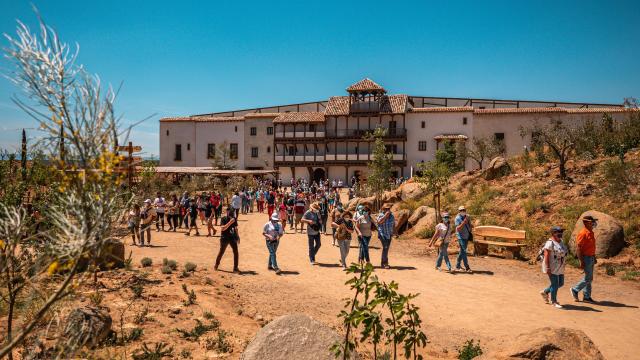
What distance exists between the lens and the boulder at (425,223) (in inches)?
672

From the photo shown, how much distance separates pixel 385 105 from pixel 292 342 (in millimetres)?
40883

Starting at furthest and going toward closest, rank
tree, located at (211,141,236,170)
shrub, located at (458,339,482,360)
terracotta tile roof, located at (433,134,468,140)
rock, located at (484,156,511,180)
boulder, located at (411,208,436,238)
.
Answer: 1. tree, located at (211,141,236,170)
2. terracotta tile roof, located at (433,134,468,140)
3. rock, located at (484,156,511,180)
4. boulder, located at (411,208,436,238)
5. shrub, located at (458,339,482,360)

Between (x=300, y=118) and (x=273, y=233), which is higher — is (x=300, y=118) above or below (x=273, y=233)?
above

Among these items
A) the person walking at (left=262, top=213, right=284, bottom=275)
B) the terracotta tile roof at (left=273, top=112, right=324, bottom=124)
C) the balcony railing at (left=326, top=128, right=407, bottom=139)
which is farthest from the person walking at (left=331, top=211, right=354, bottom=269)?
the terracotta tile roof at (left=273, top=112, right=324, bottom=124)

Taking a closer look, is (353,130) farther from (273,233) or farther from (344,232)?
(273,233)

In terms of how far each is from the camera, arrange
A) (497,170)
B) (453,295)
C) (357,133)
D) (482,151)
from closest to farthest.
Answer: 1. (453,295)
2. (497,170)
3. (482,151)
4. (357,133)

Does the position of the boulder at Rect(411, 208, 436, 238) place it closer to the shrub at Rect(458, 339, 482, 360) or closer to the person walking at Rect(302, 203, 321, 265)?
the person walking at Rect(302, 203, 321, 265)

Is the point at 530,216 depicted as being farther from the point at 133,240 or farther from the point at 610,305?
the point at 133,240

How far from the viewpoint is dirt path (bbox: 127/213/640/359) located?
720 cm

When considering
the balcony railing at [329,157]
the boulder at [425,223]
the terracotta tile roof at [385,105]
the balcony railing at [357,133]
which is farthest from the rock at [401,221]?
the terracotta tile roof at [385,105]

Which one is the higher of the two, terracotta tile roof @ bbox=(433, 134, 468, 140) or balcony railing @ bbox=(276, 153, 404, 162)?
terracotta tile roof @ bbox=(433, 134, 468, 140)

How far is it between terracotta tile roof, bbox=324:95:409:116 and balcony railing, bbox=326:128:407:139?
1.89 m

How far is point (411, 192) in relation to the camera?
23297 mm

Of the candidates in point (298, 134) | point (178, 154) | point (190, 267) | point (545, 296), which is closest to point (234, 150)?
point (178, 154)
